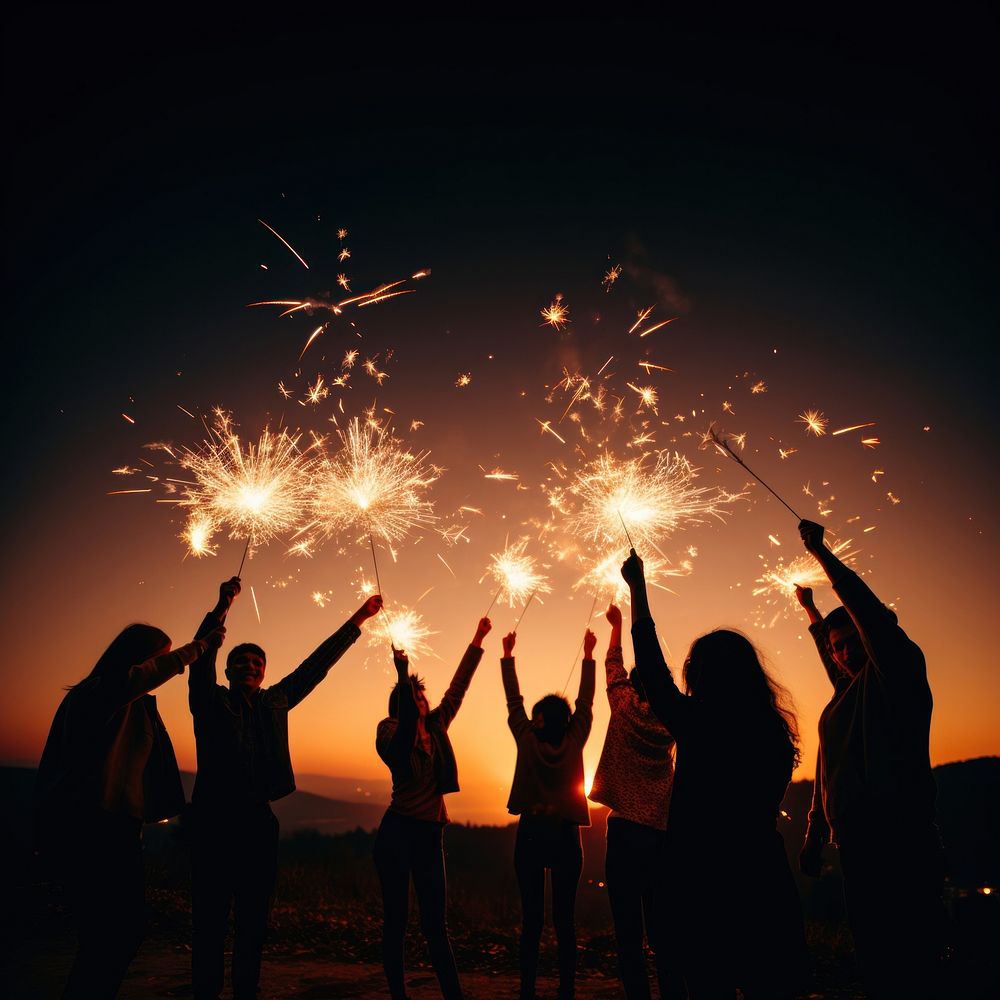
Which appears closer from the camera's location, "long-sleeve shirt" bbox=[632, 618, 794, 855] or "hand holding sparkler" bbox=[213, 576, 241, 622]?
"long-sleeve shirt" bbox=[632, 618, 794, 855]

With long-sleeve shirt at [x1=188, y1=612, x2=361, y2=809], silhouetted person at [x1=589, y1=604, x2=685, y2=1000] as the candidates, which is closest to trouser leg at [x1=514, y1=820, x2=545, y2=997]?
silhouetted person at [x1=589, y1=604, x2=685, y2=1000]

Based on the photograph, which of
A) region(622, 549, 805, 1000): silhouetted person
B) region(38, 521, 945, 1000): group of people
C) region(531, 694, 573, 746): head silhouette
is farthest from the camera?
region(531, 694, 573, 746): head silhouette

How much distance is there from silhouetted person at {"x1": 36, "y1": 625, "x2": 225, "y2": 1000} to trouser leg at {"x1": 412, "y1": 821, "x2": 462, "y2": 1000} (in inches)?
66.4

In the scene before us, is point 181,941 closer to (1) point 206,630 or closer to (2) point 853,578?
(1) point 206,630

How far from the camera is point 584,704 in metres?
5.49

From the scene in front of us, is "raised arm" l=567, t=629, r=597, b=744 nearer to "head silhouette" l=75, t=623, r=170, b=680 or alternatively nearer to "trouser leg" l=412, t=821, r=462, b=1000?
"trouser leg" l=412, t=821, r=462, b=1000

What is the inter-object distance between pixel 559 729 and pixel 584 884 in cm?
5937

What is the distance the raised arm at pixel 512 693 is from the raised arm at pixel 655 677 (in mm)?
2958

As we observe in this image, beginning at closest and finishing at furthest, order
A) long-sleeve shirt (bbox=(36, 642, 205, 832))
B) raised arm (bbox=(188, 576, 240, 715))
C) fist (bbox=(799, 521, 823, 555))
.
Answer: fist (bbox=(799, 521, 823, 555)) < long-sleeve shirt (bbox=(36, 642, 205, 832)) < raised arm (bbox=(188, 576, 240, 715))

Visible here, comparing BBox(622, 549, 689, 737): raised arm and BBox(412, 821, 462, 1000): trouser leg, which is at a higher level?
BBox(622, 549, 689, 737): raised arm

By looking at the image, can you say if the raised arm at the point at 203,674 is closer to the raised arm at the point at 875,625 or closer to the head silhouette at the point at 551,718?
the head silhouette at the point at 551,718

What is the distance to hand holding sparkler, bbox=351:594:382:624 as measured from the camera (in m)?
4.96

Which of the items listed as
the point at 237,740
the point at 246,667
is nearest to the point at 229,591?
the point at 246,667

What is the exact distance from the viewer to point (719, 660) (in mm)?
2730
